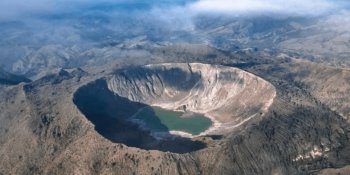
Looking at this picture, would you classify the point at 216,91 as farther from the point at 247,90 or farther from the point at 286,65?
the point at 286,65

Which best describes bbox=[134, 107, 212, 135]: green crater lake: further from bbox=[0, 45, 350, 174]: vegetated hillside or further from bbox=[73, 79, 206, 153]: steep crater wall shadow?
bbox=[0, 45, 350, 174]: vegetated hillside

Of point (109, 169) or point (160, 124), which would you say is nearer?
point (109, 169)

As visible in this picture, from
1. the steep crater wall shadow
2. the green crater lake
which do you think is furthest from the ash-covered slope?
the steep crater wall shadow

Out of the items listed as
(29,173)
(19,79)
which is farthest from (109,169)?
(19,79)

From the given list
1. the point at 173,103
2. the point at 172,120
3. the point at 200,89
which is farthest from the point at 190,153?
the point at 200,89

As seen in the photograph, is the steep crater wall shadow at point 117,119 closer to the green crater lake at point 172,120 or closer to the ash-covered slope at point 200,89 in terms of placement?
the green crater lake at point 172,120
